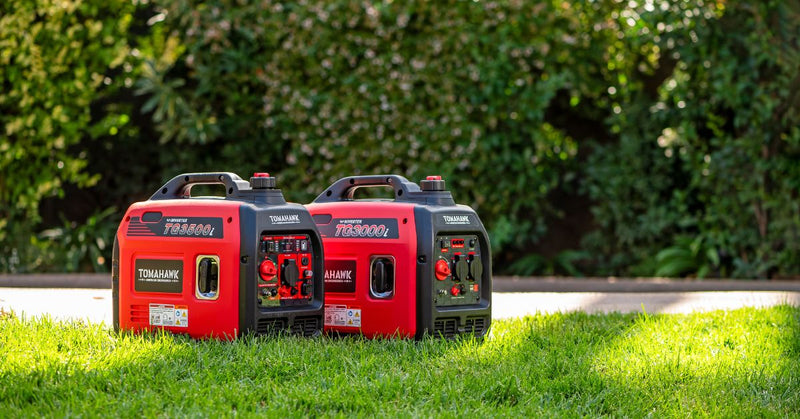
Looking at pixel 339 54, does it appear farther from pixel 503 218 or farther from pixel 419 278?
pixel 419 278

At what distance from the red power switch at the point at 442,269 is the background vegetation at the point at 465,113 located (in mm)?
4250

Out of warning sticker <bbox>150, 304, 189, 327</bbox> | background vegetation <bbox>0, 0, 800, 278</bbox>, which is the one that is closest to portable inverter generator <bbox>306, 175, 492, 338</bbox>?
warning sticker <bbox>150, 304, 189, 327</bbox>

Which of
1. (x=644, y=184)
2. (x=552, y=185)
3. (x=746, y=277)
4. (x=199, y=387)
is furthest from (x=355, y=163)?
(x=199, y=387)

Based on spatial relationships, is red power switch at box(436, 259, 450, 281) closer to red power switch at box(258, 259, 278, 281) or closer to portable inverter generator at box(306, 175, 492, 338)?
portable inverter generator at box(306, 175, 492, 338)

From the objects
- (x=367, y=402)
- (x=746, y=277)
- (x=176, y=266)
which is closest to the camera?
(x=367, y=402)

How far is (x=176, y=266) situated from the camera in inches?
202

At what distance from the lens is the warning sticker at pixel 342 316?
17.6 feet

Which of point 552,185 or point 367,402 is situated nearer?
point 367,402

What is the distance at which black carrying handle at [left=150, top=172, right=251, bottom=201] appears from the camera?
517cm

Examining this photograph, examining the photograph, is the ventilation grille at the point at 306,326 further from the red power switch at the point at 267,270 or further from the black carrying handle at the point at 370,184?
the black carrying handle at the point at 370,184

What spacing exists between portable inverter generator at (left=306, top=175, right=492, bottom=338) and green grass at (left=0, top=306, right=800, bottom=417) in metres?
0.15

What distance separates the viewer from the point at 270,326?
5082mm

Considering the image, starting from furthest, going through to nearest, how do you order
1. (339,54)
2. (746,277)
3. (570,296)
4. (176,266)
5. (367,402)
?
1. (339,54)
2. (746,277)
3. (570,296)
4. (176,266)
5. (367,402)

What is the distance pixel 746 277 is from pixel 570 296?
6.73 feet
